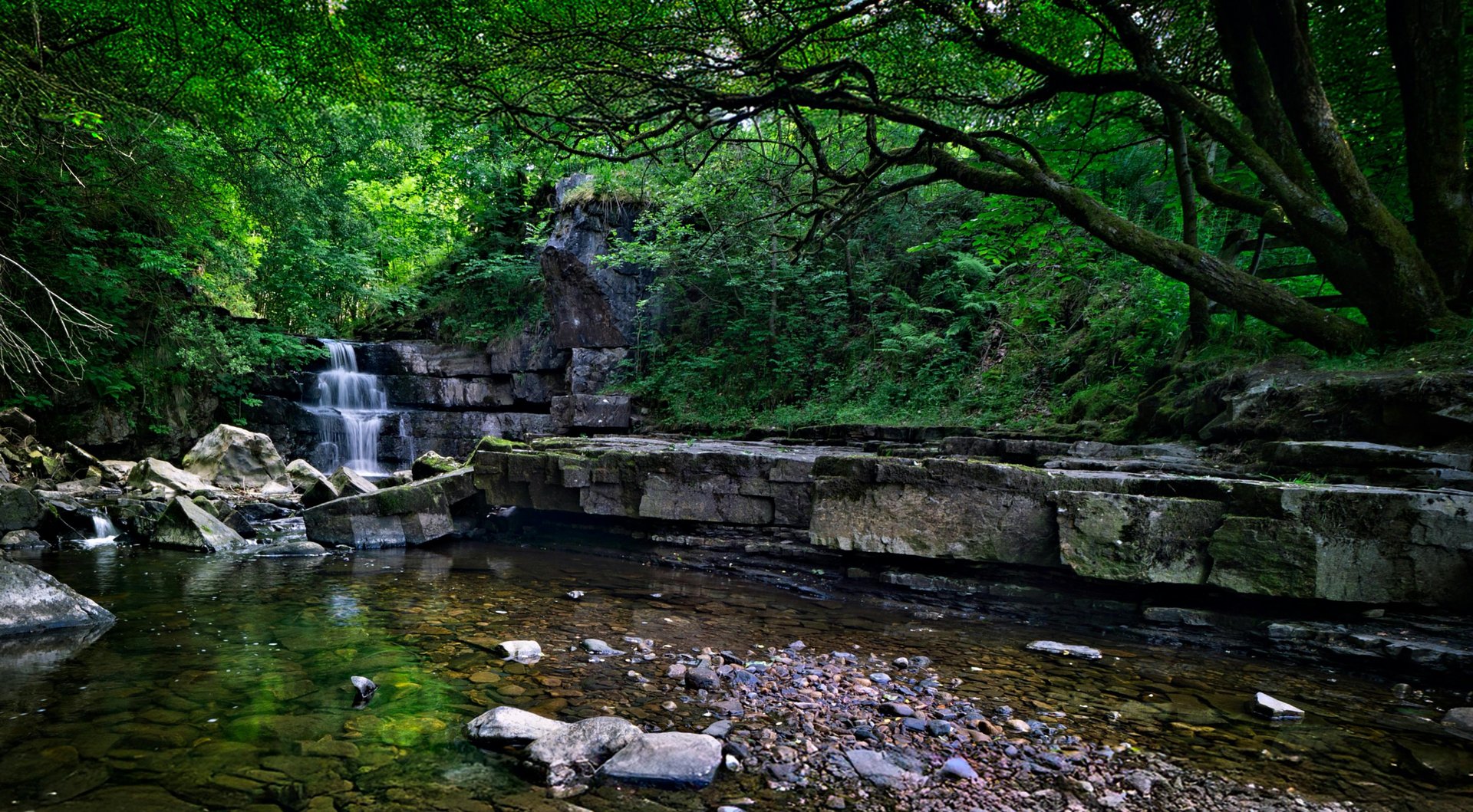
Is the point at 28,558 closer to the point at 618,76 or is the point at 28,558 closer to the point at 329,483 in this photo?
the point at 329,483

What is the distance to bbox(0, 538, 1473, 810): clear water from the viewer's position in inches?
98.3

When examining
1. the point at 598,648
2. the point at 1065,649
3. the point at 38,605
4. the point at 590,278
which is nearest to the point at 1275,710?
the point at 1065,649

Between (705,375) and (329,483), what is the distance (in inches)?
353

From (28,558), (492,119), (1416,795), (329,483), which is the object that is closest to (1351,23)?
(1416,795)

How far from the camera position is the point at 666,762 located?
8.32ft

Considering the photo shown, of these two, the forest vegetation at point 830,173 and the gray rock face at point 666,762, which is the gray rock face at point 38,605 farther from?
the gray rock face at point 666,762

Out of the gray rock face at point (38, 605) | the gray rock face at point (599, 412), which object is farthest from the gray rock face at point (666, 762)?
the gray rock face at point (599, 412)

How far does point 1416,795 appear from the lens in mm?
2494

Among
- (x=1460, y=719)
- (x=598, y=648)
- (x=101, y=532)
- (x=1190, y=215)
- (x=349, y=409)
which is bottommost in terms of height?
(x=101, y=532)

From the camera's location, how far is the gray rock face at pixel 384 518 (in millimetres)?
8391

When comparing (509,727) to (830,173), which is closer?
(509,727)

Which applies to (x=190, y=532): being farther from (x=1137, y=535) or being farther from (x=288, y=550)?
(x=1137, y=535)

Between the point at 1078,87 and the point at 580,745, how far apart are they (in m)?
7.17

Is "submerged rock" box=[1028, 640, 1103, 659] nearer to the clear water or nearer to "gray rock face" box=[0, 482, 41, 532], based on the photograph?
the clear water
